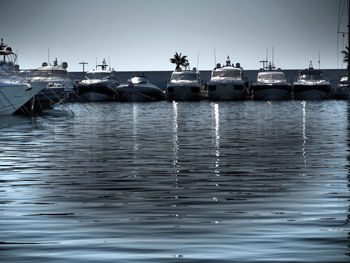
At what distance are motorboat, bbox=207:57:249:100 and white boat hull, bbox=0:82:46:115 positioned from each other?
90.0 feet

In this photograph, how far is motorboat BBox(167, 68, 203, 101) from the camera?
2746 inches

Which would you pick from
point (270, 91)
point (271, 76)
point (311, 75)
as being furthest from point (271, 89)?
point (311, 75)

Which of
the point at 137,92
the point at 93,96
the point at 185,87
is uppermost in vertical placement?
the point at 185,87

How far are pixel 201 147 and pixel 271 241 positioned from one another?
14408 millimetres

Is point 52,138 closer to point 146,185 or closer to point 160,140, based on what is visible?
point 160,140

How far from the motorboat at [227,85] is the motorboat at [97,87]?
33.8 feet

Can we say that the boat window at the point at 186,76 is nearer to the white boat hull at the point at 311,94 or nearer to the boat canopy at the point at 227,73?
the boat canopy at the point at 227,73

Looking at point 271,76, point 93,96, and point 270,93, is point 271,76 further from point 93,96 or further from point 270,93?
point 93,96

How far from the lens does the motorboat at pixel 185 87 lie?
6975 cm

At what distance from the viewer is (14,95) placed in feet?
139

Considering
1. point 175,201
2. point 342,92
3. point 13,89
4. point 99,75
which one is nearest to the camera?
point 175,201

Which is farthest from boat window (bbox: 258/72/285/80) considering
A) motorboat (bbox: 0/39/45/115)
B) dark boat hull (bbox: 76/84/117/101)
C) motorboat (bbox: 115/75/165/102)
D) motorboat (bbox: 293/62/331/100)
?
motorboat (bbox: 0/39/45/115)

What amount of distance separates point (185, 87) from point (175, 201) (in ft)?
190

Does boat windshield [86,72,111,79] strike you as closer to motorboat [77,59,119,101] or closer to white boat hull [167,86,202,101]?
motorboat [77,59,119,101]
